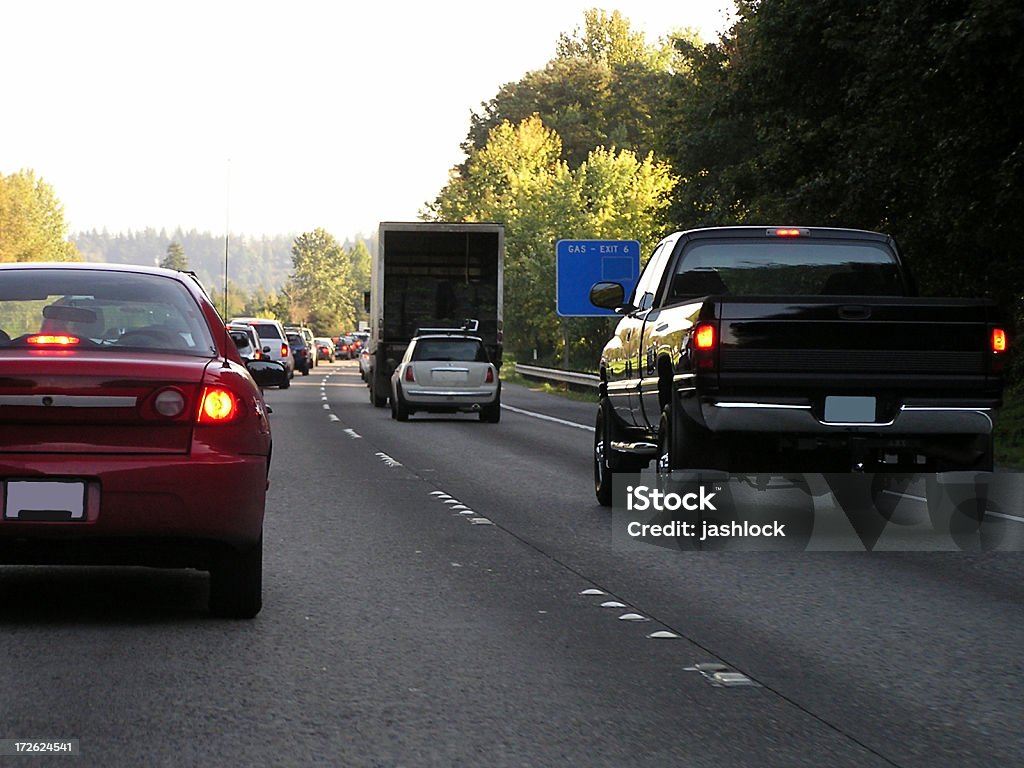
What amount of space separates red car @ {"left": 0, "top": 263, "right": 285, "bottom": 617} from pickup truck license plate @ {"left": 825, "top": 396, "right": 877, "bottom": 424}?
157 inches

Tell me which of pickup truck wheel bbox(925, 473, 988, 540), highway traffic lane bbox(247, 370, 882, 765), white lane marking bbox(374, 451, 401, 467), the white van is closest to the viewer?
highway traffic lane bbox(247, 370, 882, 765)

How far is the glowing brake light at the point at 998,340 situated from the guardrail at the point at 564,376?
89.6 feet

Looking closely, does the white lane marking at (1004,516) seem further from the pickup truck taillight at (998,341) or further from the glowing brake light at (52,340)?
the glowing brake light at (52,340)

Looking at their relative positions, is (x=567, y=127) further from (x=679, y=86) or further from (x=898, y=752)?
(x=898, y=752)

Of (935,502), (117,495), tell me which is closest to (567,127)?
(935,502)

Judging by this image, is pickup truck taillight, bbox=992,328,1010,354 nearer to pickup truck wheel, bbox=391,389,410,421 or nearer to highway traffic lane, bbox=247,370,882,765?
highway traffic lane, bbox=247,370,882,765

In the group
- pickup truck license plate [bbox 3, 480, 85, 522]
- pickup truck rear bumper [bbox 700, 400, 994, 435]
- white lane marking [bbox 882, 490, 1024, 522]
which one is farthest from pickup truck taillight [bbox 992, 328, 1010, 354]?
pickup truck license plate [bbox 3, 480, 85, 522]

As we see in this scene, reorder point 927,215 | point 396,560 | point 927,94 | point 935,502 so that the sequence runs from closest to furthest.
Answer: point 396,560 → point 935,502 → point 927,94 → point 927,215

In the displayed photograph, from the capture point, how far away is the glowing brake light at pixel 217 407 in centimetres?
747

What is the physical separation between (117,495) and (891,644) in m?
3.31

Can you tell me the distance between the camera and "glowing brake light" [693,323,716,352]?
33.8 ft

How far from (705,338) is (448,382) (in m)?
19.2

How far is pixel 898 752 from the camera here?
5414mm

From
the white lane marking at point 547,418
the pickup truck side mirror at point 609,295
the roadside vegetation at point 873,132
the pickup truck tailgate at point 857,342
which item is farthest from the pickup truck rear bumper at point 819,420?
the white lane marking at point 547,418
